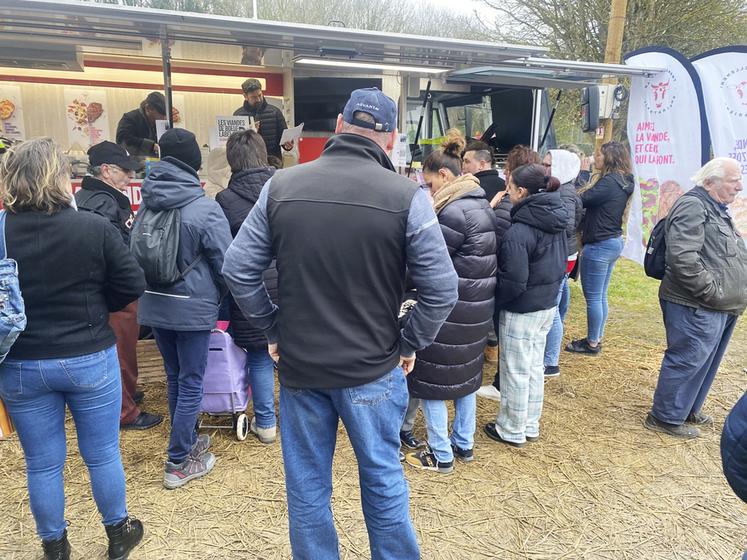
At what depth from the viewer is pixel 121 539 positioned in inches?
97.0

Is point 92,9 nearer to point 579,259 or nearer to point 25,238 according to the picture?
point 25,238

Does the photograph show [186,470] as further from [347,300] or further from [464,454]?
[347,300]

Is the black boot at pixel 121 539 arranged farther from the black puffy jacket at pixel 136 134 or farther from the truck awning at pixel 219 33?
the black puffy jacket at pixel 136 134

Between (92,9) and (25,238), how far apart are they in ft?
7.27

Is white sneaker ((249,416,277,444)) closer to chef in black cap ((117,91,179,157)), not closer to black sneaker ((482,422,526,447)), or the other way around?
black sneaker ((482,422,526,447))

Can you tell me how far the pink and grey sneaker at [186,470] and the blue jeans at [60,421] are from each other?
1.98 feet

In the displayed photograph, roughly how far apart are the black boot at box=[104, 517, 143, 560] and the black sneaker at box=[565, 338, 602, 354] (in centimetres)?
427

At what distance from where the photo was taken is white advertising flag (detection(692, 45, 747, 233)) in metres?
4.07

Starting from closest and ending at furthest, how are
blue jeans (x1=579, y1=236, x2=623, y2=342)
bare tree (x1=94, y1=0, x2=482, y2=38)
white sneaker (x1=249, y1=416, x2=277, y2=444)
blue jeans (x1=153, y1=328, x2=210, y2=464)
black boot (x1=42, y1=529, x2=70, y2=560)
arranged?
black boot (x1=42, y1=529, x2=70, y2=560) < blue jeans (x1=153, y1=328, x2=210, y2=464) < white sneaker (x1=249, y1=416, x2=277, y2=444) < blue jeans (x1=579, y1=236, x2=623, y2=342) < bare tree (x1=94, y1=0, x2=482, y2=38)

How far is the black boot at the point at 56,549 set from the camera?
2.38 metres

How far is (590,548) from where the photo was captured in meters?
2.69

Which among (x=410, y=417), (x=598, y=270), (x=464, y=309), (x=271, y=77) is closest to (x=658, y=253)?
(x=598, y=270)

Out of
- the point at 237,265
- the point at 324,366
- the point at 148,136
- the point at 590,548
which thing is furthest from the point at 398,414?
the point at 148,136

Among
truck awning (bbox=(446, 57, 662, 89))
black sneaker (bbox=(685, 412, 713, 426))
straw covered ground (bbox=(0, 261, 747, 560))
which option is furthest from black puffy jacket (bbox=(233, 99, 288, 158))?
black sneaker (bbox=(685, 412, 713, 426))
